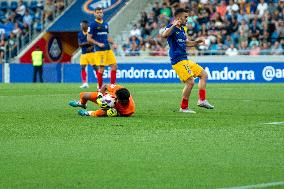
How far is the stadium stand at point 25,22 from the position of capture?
4688cm

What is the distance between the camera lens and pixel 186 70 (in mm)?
18188

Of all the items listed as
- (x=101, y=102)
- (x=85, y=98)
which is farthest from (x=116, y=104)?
(x=85, y=98)

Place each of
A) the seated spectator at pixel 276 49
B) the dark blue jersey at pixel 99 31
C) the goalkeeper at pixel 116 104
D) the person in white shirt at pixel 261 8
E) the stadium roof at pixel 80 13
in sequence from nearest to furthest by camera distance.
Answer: the goalkeeper at pixel 116 104
the dark blue jersey at pixel 99 31
the seated spectator at pixel 276 49
the person in white shirt at pixel 261 8
the stadium roof at pixel 80 13

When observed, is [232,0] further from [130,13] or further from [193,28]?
[130,13]

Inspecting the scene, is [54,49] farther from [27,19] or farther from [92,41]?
[92,41]

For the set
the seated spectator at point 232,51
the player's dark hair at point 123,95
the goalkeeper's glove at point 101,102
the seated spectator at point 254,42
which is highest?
the player's dark hair at point 123,95

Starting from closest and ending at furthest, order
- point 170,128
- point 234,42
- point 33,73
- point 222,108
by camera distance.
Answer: point 170,128 → point 222,108 → point 234,42 → point 33,73

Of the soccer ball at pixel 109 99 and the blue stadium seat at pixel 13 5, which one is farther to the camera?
the blue stadium seat at pixel 13 5

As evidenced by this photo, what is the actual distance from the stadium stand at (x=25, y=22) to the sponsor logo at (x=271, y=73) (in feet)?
49.0

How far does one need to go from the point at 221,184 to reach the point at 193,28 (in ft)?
105

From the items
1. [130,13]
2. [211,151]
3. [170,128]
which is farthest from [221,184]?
[130,13]

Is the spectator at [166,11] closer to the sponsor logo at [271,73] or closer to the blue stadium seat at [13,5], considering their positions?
the sponsor logo at [271,73]

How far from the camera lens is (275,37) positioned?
37.9 m

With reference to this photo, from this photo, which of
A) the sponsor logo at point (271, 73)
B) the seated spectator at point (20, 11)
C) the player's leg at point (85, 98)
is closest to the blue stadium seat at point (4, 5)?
the seated spectator at point (20, 11)
